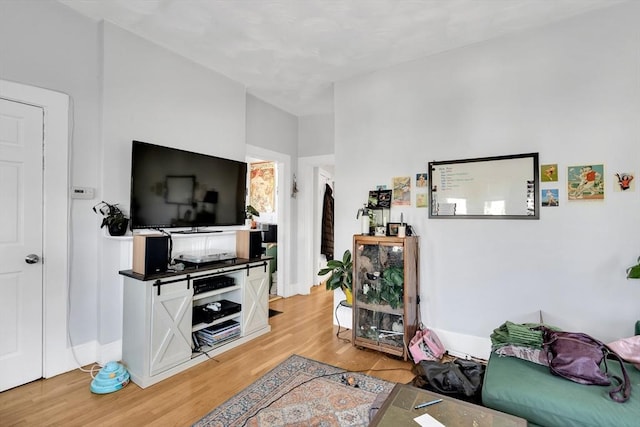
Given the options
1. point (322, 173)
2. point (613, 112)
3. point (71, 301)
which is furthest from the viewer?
point (322, 173)

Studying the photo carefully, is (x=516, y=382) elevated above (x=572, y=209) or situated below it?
below

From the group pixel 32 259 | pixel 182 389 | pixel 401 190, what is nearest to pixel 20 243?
pixel 32 259

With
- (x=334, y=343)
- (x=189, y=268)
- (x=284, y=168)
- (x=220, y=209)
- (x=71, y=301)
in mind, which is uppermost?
(x=284, y=168)

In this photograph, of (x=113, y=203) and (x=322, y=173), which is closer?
(x=113, y=203)

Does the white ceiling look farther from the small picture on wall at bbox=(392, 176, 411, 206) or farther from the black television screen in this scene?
the small picture on wall at bbox=(392, 176, 411, 206)

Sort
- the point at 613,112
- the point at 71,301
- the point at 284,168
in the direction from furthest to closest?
the point at 284,168 < the point at 71,301 < the point at 613,112

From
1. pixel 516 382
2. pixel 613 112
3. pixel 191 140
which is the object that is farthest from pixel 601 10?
pixel 191 140

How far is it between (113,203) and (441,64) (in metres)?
3.21

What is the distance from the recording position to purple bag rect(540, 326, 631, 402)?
4.82ft

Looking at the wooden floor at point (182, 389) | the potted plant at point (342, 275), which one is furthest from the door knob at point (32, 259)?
the potted plant at point (342, 275)

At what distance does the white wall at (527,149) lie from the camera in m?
2.19

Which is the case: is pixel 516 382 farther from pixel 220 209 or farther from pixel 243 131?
pixel 243 131

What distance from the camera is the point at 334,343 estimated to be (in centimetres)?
298

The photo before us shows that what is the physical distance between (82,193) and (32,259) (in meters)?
0.58
